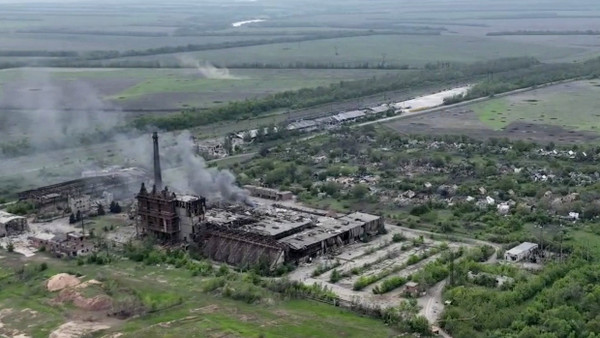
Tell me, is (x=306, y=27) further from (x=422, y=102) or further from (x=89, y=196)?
(x=89, y=196)

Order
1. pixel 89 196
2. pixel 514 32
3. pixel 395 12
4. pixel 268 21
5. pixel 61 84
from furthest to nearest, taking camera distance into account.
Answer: pixel 395 12 < pixel 268 21 < pixel 514 32 < pixel 61 84 < pixel 89 196

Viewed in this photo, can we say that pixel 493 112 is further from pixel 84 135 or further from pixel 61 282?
pixel 61 282

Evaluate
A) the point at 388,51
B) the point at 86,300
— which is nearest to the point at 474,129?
the point at 86,300

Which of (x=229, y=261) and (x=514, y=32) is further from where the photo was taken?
(x=514, y=32)

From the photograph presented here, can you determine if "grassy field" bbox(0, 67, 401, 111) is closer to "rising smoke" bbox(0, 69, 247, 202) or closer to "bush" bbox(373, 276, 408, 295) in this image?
"rising smoke" bbox(0, 69, 247, 202)

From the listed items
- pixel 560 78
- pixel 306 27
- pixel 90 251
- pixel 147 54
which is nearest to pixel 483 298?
pixel 90 251

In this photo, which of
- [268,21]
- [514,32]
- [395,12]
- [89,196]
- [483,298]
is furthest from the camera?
[395,12]

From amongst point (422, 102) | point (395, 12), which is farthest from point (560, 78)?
point (395, 12)

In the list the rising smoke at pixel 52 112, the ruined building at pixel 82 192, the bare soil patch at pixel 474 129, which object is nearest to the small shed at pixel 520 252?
the ruined building at pixel 82 192
